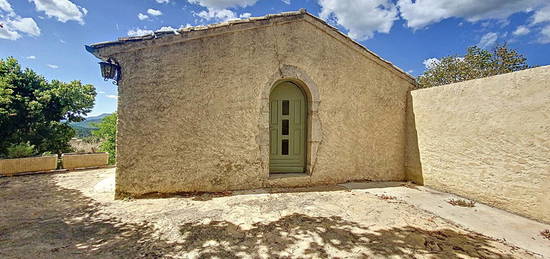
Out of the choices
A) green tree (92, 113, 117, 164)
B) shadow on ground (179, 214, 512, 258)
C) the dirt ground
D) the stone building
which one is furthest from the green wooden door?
green tree (92, 113, 117, 164)

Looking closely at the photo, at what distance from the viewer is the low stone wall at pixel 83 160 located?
7500 millimetres

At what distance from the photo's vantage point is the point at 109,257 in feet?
8.36

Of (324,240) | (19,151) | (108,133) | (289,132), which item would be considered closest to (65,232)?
(324,240)

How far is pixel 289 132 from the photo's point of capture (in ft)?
18.3

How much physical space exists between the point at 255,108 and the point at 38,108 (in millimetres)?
9038

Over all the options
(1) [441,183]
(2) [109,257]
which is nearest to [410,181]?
(1) [441,183]

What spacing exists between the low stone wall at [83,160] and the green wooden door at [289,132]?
6662mm

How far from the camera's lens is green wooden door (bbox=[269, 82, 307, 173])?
5.54 metres

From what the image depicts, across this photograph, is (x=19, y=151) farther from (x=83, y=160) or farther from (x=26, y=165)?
(x=83, y=160)

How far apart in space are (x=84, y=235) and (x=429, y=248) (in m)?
4.54

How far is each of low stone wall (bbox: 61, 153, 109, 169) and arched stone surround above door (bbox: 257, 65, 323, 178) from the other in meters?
6.68

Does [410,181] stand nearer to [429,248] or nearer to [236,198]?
[429,248]

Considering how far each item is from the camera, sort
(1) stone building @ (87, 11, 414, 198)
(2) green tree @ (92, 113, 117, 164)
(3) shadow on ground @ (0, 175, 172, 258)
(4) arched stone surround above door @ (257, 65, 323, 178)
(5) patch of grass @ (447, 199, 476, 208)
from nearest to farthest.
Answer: (3) shadow on ground @ (0, 175, 172, 258) < (5) patch of grass @ (447, 199, 476, 208) < (1) stone building @ (87, 11, 414, 198) < (4) arched stone surround above door @ (257, 65, 323, 178) < (2) green tree @ (92, 113, 117, 164)

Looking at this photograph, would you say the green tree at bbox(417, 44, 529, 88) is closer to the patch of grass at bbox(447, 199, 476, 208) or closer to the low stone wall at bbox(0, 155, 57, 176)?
the patch of grass at bbox(447, 199, 476, 208)
